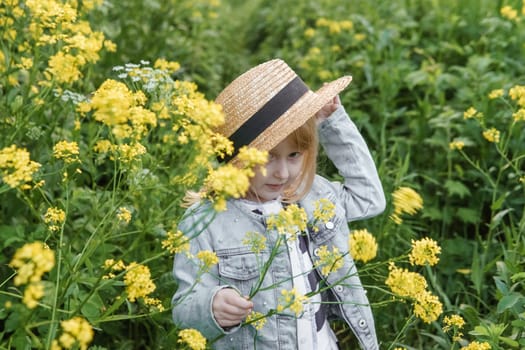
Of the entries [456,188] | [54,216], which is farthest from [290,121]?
[456,188]

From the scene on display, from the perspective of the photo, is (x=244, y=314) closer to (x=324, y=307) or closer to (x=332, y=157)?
(x=324, y=307)

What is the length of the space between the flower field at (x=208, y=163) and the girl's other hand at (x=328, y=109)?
29 centimetres

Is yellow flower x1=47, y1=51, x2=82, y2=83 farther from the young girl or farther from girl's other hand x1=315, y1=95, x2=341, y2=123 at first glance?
girl's other hand x1=315, y1=95, x2=341, y2=123

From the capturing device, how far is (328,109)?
7.06 feet

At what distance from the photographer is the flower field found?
1.56m

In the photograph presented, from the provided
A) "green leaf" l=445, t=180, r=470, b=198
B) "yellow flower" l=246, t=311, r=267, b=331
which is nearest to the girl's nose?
"yellow flower" l=246, t=311, r=267, b=331

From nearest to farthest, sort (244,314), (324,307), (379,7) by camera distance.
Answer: (244,314), (324,307), (379,7)

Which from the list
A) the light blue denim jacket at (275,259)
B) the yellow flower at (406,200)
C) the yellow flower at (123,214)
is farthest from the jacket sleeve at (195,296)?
the yellow flower at (406,200)

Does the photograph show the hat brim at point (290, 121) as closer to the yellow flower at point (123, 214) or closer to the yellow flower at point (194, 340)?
the yellow flower at point (123, 214)

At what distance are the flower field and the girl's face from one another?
0.14 metres

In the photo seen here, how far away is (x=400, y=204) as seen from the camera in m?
2.29

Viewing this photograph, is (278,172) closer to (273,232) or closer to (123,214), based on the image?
(273,232)

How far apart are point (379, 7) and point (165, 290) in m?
3.07

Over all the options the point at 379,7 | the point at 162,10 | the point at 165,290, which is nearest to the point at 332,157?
the point at 165,290
